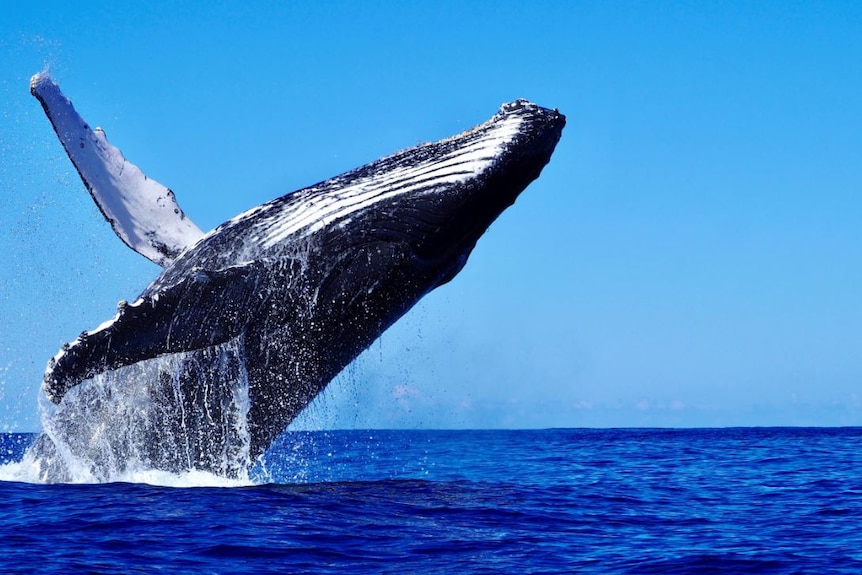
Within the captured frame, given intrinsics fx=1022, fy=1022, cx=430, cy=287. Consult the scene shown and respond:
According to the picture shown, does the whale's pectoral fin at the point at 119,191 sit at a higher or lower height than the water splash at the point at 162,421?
higher

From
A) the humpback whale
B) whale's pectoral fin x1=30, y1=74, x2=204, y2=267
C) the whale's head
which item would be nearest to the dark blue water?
the humpback whale

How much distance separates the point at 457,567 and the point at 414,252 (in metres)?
2.53

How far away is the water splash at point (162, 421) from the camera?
827 cm

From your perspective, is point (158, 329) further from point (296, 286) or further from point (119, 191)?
point (119, 191)

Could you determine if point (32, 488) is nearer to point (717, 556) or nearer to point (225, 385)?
point (225, 385)

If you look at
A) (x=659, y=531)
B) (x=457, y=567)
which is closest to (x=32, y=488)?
(x=457, y=567)

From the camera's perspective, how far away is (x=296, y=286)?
24.8ft

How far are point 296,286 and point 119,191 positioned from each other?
2498 millimetres

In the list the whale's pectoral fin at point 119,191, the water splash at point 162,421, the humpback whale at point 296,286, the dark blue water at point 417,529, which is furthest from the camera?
the whale's pectoral fin at point 119,191

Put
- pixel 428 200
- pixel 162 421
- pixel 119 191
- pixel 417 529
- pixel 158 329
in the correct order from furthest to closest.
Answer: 1. pixel 119 191
2. pixel 162 421
3. pixel 428 200
4. pixel 158 329
5. pixel 417 529

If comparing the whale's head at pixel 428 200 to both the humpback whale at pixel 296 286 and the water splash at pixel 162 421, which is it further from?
the water splash at pixel 162 421

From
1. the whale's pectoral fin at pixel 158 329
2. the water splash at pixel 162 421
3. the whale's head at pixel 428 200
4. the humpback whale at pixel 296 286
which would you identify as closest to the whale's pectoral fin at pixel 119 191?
the humpback whale at pixel 296 286

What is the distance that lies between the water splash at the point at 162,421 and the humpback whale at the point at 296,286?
0.02 metres

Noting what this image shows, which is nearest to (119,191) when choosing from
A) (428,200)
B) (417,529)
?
(428,200)
